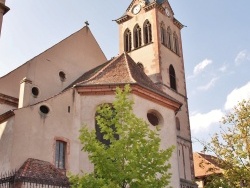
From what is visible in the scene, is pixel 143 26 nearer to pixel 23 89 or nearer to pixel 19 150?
pixel 23 89

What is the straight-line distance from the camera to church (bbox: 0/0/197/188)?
16.7 metres

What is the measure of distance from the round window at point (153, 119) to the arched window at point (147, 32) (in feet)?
56.4

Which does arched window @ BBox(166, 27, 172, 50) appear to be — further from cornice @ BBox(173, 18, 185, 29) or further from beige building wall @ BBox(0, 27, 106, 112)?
beige building wall @ BBox(0, 27, 106, 112)

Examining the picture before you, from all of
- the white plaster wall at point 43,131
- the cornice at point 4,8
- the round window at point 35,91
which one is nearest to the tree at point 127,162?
the white plaster wall at point 43,131

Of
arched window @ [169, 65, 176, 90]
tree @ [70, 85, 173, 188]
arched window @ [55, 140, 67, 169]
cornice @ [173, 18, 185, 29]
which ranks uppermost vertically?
cornice @ [173, 18, 185, 29]

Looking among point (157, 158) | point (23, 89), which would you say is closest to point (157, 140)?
point (157, 158)

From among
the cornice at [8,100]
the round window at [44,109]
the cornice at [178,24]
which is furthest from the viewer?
the cornice at [178,24]

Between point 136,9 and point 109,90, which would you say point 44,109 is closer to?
point 109,90

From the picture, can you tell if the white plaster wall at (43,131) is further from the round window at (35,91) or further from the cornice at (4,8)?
the cornice at (4,8)

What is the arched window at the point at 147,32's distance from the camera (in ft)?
119

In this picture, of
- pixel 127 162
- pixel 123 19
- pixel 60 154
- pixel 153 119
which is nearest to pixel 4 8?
pixel 60 154

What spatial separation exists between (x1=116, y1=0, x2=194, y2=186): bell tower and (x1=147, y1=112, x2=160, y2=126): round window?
1235 cm

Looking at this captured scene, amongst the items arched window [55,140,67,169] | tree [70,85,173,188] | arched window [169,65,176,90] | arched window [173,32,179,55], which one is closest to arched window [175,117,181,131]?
arched window [169,65,176,90]

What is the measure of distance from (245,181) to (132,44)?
73.5 ft
